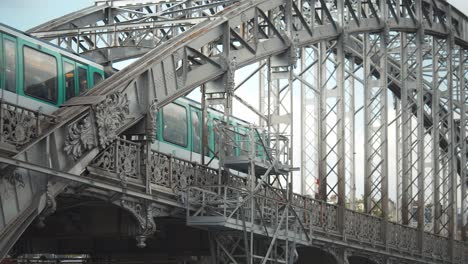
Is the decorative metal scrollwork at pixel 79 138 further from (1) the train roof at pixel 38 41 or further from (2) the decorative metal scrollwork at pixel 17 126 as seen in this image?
(1) the train roof at pixel 38 41

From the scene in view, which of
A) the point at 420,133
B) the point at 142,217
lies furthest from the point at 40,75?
the point at 420,133

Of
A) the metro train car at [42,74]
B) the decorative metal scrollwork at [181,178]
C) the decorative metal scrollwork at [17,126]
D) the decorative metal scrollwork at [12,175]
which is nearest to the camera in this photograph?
the decorative metal scrollwork at [12,175]

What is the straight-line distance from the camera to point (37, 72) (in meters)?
26.1

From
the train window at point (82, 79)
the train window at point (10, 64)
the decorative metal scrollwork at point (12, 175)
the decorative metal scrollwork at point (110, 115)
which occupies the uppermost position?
the train window at point (82, 79)

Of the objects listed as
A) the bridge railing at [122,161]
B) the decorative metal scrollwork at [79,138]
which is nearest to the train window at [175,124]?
the bridge railing at [122,161]

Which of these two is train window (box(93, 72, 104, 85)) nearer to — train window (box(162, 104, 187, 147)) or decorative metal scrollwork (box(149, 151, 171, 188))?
decorative metal scrollwork (box(149, 151, 171, 188))

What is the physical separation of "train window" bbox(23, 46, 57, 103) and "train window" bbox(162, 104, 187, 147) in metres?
5.98

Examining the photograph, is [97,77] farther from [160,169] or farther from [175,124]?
[175,124]

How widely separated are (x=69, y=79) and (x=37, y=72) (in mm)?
1766

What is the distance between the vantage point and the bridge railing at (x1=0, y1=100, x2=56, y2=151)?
21953 millimetres

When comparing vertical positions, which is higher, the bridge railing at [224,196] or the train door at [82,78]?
the train door at [82,78]

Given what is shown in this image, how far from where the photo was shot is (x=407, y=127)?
46188mm

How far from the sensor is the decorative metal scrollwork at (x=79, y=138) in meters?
23.6

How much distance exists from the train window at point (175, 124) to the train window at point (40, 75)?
5977 millimetres
